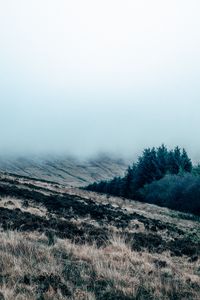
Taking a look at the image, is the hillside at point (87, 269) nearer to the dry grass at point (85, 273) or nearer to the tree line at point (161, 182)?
the dry grass at point (85, 273)

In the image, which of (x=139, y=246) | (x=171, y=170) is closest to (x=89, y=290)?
(x=139, y=246)

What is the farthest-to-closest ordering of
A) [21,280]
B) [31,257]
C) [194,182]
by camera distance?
[194,182] → [31,257] → [21,280]

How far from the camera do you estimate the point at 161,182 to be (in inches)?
2709

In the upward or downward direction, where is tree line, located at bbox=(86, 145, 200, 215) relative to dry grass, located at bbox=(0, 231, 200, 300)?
upward

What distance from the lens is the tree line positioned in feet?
204

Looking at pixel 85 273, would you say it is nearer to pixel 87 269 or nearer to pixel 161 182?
pixel 87 269

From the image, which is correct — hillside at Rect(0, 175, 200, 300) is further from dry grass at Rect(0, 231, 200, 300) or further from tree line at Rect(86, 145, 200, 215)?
tree line at Rect(86, 145, 200, 215)

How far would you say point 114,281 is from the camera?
Result: 9562 mm

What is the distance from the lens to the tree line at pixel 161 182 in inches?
2448

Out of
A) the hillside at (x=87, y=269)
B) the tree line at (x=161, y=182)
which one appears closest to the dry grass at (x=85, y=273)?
the hillside at (x=87, y=269)

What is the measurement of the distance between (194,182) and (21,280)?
55.3 m

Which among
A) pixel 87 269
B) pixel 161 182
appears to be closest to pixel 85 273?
pixel 87 269

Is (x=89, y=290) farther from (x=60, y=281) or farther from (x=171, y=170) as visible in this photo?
(x=171, y=170)

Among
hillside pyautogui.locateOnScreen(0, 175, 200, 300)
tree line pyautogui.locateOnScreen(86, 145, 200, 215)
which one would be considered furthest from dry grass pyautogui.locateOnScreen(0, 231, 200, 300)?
tree line pyautogui.locateOnScreen(86, 145, 200, 215)
